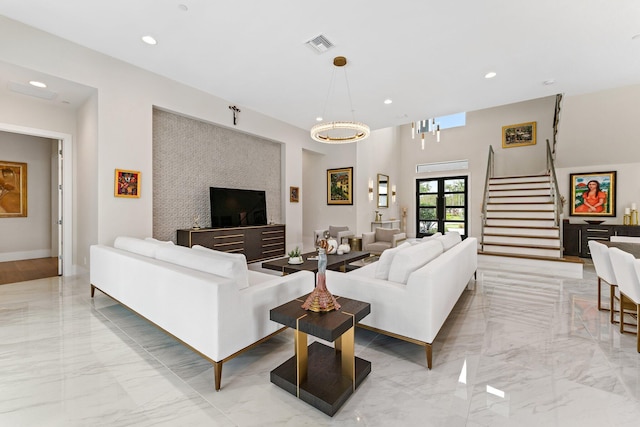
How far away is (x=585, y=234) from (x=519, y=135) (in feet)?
12.8

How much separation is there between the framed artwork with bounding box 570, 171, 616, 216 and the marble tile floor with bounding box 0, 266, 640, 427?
16.2ft

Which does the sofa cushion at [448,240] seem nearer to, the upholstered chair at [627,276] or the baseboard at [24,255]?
the upholstered chair at [627,276]

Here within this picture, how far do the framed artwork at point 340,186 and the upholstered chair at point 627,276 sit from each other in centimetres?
593

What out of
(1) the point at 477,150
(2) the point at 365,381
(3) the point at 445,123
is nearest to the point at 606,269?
(2) the point at 365,381

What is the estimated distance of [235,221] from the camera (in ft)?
19.0

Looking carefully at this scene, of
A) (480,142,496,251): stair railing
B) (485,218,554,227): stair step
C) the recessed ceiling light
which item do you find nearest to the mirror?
(480,142,496,251): stair railing

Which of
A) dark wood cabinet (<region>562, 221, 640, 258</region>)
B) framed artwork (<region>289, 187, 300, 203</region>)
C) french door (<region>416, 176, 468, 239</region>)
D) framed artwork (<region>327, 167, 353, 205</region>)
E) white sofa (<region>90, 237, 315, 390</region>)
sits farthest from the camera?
french door (<region>416, 176, 468, 239</region>)

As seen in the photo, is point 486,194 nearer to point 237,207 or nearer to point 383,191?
point 383,191

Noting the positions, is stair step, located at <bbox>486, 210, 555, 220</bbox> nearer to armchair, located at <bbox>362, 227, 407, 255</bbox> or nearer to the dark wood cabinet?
the dark wood cabinet

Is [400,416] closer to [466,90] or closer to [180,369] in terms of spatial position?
[180,369]

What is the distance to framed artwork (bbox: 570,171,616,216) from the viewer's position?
642 cm

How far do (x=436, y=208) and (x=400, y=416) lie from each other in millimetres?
9449

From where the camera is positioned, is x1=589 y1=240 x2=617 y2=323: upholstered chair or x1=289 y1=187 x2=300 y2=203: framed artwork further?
x1=289 y1=187 x2=300 y2=203: framed artwork

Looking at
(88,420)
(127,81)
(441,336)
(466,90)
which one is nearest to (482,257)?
(466,90)
